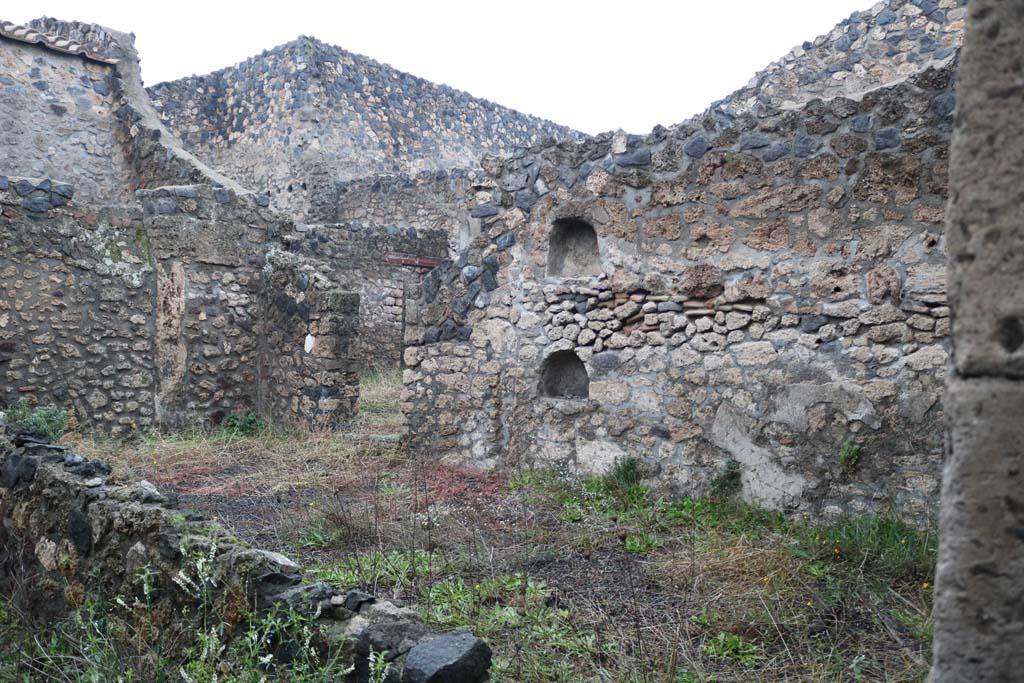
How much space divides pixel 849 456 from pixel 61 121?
1055 cm

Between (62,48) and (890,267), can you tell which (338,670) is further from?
(62,48)

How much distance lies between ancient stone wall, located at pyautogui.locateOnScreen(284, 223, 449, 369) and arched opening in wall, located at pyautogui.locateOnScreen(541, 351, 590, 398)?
6244mm

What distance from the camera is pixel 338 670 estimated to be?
2.49 m

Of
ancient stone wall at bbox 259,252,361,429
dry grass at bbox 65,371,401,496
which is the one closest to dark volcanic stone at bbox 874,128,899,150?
dry grass at bbox 65,371,401,496

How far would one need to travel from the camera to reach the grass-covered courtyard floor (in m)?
3.15

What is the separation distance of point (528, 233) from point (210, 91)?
14.8 metres

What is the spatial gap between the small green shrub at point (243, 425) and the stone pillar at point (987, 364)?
25.4ft

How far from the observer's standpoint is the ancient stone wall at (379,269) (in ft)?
40.2

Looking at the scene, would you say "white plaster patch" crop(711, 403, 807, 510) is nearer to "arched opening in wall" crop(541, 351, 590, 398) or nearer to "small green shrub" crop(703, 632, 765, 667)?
"arched opening in wall" crop(541, 351, 590, 398)

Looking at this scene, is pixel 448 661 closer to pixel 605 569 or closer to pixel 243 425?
pixel 605 569

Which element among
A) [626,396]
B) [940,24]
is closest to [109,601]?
[626,396]

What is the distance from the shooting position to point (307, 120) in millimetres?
17516

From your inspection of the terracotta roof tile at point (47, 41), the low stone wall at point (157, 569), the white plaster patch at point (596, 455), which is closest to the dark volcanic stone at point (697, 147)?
the white plaster patch at point (596, 455)

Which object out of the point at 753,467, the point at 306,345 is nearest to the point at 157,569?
the point at 753,467
